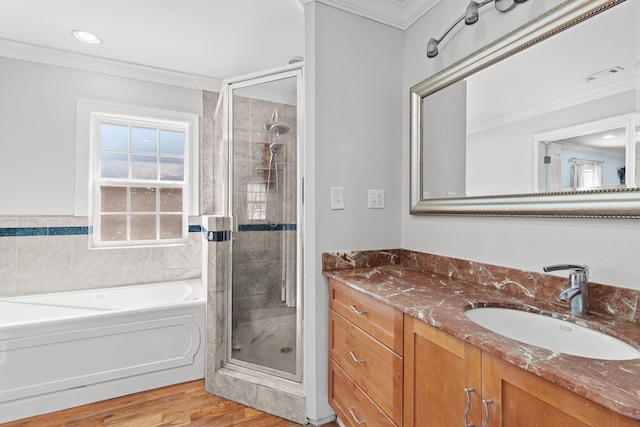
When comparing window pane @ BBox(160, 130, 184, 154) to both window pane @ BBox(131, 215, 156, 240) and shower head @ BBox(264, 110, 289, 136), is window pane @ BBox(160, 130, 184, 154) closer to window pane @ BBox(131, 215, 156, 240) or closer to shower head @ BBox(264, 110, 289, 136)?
window pane @ BBox(131, 215, 156, 240)

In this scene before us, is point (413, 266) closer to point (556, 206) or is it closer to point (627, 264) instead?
point (556, 206)

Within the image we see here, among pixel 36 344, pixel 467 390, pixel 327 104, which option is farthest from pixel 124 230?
pixel 467 390

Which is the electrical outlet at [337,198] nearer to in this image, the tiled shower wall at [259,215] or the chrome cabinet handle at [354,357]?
the tiled shower wall at [259,215]

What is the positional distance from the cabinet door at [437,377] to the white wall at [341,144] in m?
0.73

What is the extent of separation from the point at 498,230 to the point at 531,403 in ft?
2.74

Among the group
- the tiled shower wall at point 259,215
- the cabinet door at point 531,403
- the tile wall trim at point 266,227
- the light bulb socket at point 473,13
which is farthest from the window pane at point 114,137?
the cabinet door at point 531,403

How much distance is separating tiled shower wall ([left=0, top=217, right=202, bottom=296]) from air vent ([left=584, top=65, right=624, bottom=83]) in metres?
3.05

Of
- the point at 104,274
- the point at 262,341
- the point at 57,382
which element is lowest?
the point at 57,382

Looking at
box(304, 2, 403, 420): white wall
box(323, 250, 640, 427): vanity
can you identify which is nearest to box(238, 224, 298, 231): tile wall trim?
A: box(304, 2, 403, 420): white wall

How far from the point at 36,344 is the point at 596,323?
276 centimetres

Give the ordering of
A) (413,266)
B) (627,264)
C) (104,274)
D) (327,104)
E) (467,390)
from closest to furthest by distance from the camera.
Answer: (467,390) → (627,264) → (327,104) → (413,266) → (104,274)

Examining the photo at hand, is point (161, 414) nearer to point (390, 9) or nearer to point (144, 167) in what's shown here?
point (144, 167)

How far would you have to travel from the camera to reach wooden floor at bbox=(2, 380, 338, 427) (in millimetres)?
1796

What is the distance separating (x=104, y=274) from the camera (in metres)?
2.66
